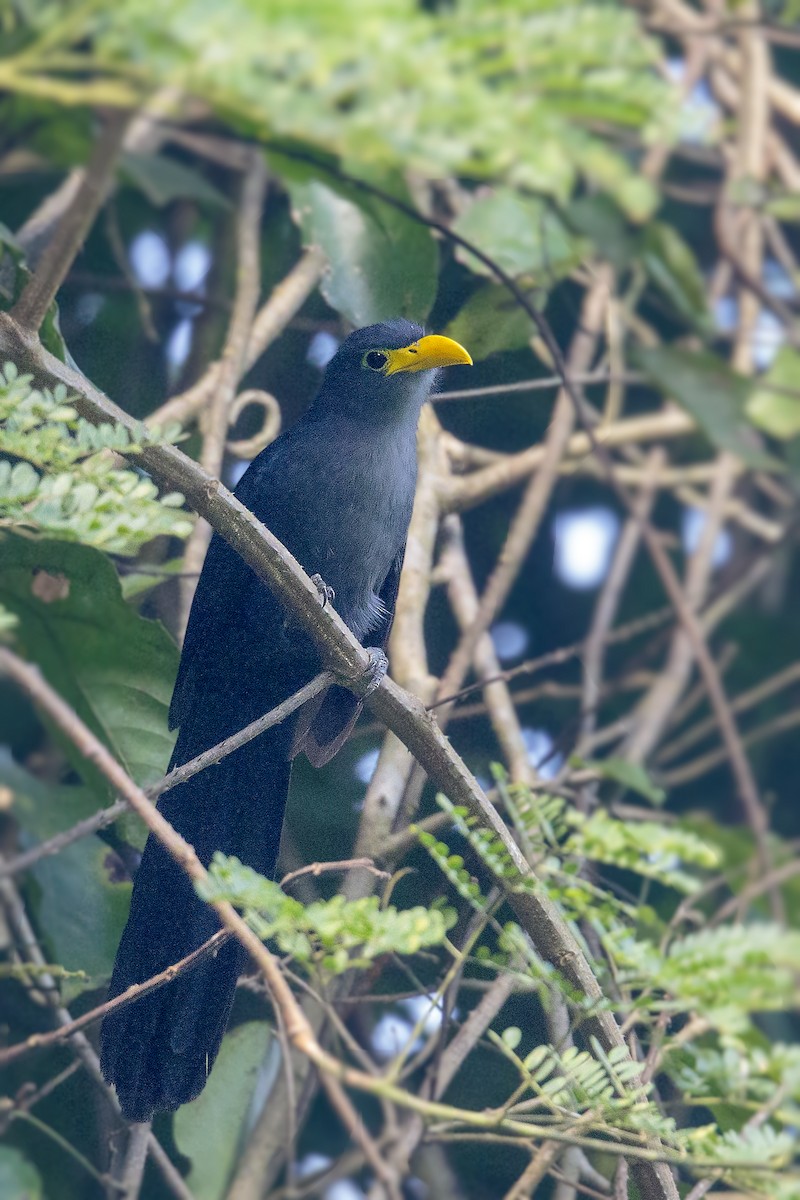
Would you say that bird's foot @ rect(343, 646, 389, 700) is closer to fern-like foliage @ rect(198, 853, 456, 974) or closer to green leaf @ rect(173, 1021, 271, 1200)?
green leaf @ rect(173, 1021, 271, 1200)

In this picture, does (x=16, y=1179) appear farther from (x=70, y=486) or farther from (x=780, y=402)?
(x=780, y=402)

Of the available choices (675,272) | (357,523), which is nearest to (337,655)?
(357,523)

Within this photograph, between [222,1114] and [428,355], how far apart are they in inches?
64.7

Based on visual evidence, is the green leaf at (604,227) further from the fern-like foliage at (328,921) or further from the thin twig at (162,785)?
the fern-like foliage at (328,921)

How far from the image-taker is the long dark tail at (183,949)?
220 centimetres

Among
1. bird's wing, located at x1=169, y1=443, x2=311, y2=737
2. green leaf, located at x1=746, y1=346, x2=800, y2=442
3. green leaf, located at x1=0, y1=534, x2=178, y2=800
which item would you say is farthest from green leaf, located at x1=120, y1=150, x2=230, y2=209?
green leaf, located at x1=746, y1=346, x2=800, y2=442

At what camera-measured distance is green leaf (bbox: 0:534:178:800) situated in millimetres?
2557

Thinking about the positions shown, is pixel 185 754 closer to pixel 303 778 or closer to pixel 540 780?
pixel 303 778

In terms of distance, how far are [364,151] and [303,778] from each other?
160cm

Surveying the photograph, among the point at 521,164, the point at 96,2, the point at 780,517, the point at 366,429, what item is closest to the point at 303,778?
the point at 366,429

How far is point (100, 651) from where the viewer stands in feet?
8.51

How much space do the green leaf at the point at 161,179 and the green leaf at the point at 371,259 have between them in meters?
0.24

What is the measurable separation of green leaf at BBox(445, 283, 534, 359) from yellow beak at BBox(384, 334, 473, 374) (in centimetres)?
7

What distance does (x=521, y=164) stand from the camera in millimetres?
1328
